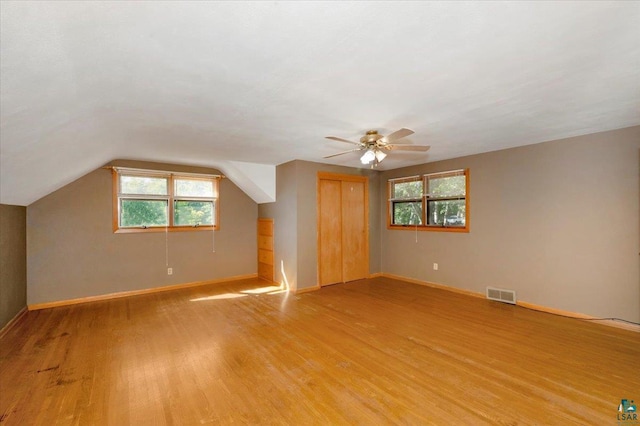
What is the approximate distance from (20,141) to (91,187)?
271cm

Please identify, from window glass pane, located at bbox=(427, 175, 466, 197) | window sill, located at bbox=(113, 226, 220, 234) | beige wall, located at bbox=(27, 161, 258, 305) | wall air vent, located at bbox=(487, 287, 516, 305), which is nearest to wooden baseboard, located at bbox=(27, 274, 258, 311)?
beige wall, located at bbox=(27, 161, 258, 305)

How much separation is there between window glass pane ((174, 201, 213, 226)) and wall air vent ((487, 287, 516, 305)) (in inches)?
199

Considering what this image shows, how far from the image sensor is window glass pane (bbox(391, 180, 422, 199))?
215 inches

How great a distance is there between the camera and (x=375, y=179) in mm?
6117

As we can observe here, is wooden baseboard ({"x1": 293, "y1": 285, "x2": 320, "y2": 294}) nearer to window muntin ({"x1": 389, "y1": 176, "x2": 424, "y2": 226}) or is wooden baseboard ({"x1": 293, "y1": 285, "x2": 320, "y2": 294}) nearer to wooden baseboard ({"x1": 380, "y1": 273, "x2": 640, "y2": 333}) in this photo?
wooden baseboard ({"x1": 380, "y1": 273, "x2": 640, "y2": 333})

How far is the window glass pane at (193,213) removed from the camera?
523 cm

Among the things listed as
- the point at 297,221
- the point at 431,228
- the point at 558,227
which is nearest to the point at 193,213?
the point at 297,221

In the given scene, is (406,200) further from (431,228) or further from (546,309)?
(546,309)

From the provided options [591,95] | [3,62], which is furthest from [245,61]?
[591,95]

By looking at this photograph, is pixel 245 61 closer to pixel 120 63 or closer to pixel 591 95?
pixel 120 63

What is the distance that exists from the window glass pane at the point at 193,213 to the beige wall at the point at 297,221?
1316mm

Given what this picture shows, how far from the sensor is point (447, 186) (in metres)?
5.02

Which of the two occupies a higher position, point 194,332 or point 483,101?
point 483,101

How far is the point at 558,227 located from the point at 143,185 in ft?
21.1
